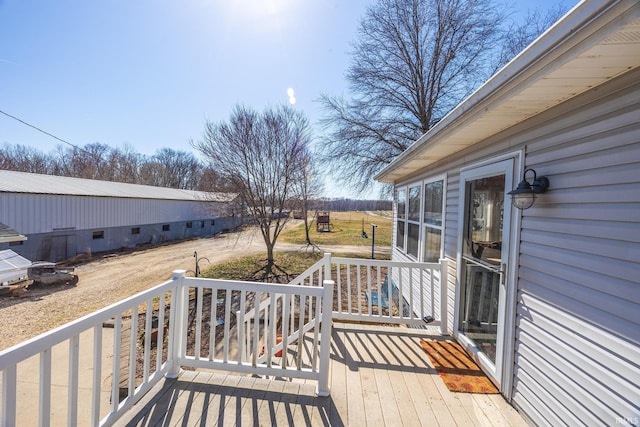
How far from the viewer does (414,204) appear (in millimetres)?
5074

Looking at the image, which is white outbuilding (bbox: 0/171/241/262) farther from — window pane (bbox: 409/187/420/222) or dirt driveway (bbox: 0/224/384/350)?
window pane (bbox: 409/187/420/222)

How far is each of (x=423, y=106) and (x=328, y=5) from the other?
6.09 meters

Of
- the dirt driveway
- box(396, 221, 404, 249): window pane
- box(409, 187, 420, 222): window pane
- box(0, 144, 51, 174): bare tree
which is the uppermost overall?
box(0, 144, 51, 174): bare tree

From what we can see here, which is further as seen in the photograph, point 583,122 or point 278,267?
point 278,267

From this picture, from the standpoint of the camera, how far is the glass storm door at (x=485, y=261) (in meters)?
2.35

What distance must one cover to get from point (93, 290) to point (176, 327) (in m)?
7.22

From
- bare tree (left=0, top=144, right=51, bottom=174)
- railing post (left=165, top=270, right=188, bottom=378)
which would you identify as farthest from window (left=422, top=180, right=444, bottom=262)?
bare tree (left=0, top=144, right=51, bottom=174)

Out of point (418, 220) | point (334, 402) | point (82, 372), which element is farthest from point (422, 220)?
point (82, 372)

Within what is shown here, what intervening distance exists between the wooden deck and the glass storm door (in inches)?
19.8

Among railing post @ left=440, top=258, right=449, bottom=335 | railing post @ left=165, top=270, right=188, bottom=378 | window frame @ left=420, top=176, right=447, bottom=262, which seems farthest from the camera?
window frame @ left=420, top=176, right=447, bottom=262

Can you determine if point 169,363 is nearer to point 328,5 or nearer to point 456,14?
point 328,5

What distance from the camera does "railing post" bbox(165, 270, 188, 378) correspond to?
2285 millimetres

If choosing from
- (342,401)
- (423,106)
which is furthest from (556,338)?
(423,106)

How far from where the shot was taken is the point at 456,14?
9.76 m
